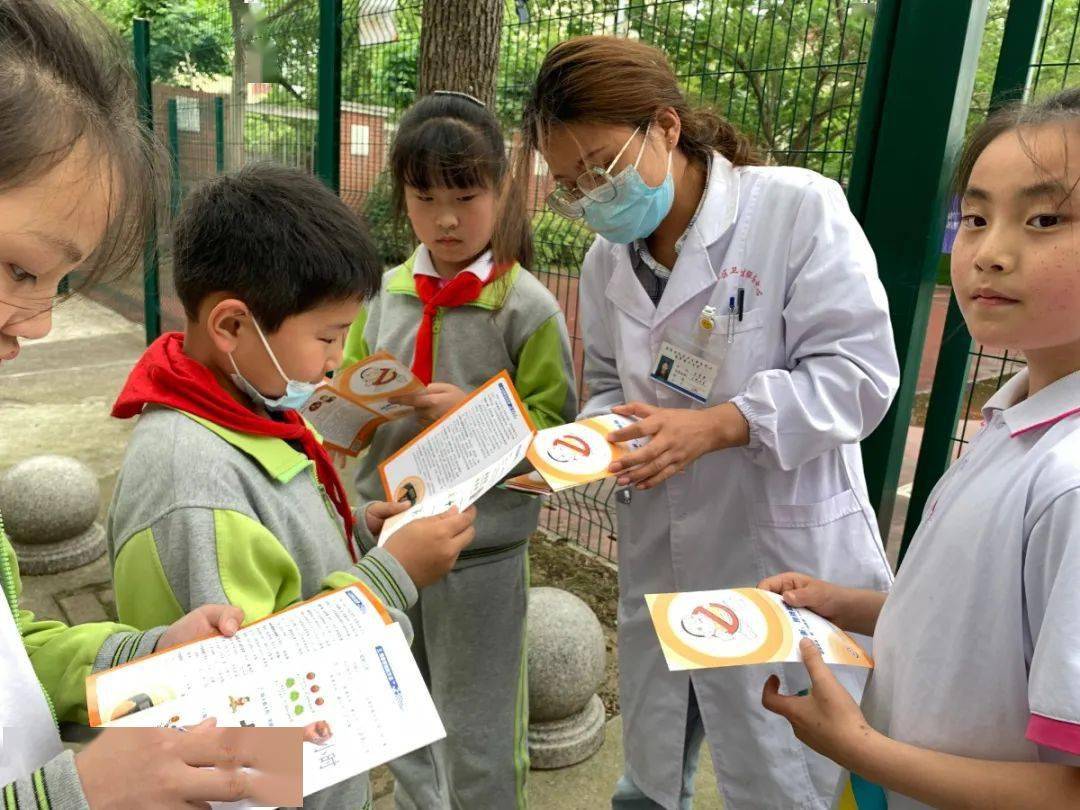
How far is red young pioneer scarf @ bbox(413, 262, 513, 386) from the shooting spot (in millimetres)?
2176

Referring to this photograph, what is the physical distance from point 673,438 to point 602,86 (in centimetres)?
79

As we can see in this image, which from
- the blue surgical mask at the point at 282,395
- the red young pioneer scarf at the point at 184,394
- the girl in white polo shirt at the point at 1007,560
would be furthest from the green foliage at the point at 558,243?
the girl in white polo shirt at the point at 1007,560

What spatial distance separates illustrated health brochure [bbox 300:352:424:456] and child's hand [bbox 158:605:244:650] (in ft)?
2.51

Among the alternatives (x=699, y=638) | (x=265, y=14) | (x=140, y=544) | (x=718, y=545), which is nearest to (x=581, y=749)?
(x=718, y=545)

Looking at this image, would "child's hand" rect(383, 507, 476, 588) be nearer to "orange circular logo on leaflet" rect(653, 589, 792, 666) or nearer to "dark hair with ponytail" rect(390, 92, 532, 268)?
"orange circular logo on leaflet" rect(653, 589, 792, 666)

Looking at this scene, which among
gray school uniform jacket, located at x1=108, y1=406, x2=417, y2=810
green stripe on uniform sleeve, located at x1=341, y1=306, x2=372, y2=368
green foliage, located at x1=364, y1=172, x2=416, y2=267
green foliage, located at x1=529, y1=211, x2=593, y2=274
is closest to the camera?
gray school uniform jacket, located at x1=108, y1=406, x2=417, y2=810

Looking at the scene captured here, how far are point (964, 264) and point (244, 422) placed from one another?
1137 mm

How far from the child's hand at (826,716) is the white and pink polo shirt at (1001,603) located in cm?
8

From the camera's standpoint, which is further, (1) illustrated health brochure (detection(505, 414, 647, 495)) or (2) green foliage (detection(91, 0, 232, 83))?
(2) green foliage (detection(91, 0, 232, 83))

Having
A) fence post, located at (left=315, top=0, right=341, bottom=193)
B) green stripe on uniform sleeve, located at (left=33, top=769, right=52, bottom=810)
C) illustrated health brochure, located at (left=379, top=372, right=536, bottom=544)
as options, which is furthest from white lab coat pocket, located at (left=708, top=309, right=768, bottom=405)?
fence post, located at (left=315, top=0, right=341, bottom=193)

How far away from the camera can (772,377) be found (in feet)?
5.74

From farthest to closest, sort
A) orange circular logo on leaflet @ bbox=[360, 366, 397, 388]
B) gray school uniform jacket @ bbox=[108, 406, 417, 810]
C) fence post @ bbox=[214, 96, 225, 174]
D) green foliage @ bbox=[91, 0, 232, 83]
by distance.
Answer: green foliage @ bbox=[91, 0, 232, 83]
fence post @ bbox=[214, 96, 225, 174]
orange circular logo on leaflet @ bbox=[360, 366, 397, 388]
gray school uniform jacket @ bbox=[108, 406, 417, 810]

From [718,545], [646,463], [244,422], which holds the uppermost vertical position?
[244,422]

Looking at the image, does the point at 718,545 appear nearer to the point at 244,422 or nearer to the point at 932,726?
the point at 932,726
